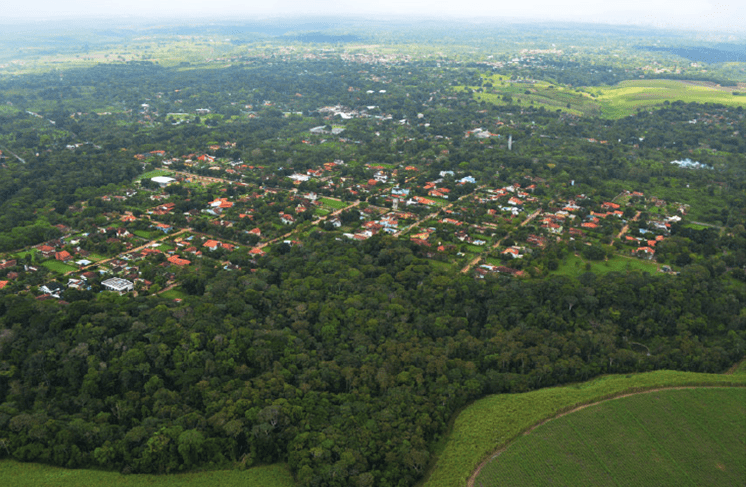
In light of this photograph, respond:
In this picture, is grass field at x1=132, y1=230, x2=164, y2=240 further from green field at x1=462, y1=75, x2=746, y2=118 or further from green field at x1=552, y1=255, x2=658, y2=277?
green field at x1=462, y1=75, x2=746, y2=118

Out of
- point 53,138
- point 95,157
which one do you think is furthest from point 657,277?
point 53,138

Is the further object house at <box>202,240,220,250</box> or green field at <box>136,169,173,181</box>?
green field at <box>136,169,173,181</box>

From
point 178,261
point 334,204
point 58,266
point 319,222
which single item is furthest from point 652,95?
point 58,266

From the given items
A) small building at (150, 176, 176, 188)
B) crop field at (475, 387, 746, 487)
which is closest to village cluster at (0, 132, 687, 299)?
small building at (150, 176, 176, 188)

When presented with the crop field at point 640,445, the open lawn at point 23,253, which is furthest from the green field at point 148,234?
the crop field at point 640,445

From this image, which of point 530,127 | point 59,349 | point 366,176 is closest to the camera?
point 59,349

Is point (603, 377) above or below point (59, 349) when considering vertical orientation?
below

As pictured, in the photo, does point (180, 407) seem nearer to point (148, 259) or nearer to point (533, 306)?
point (148, 259)

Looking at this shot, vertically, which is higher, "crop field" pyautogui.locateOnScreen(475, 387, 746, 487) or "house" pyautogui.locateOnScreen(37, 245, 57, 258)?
"house" pyautogui.locateOnScreen(37, 245, 57, 258)
